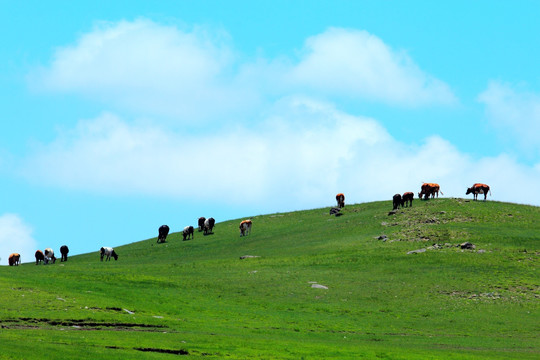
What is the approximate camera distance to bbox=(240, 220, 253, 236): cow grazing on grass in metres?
93.6

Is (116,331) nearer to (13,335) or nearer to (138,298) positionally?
(13,335)

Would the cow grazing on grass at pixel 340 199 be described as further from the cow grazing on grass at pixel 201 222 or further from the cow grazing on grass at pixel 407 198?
the cow grazing on grass at pixel 201 222

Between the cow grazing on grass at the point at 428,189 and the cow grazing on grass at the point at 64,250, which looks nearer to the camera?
the cow grazing on grass at the point at 64,250

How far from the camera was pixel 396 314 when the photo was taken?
172 feet

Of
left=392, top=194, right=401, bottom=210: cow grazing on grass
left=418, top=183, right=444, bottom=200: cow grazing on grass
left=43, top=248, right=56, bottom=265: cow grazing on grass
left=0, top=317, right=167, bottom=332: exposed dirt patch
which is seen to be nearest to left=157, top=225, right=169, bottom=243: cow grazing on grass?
left=43, top=248, right=56, bottom=265: cow grazing on grass

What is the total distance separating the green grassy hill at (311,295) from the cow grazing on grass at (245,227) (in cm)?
105

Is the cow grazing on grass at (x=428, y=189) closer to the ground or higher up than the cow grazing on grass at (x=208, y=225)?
higher up

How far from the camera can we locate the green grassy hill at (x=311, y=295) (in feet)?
124

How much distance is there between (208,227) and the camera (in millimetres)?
99688

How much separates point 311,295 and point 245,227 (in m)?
38.1

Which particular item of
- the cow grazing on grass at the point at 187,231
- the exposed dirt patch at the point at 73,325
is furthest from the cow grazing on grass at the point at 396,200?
the exposed dirt patch at the point at 73,325

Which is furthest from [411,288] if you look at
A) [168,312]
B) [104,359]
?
[104,359]

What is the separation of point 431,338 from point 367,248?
1194 inches

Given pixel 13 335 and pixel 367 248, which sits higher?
pixel 367 248
